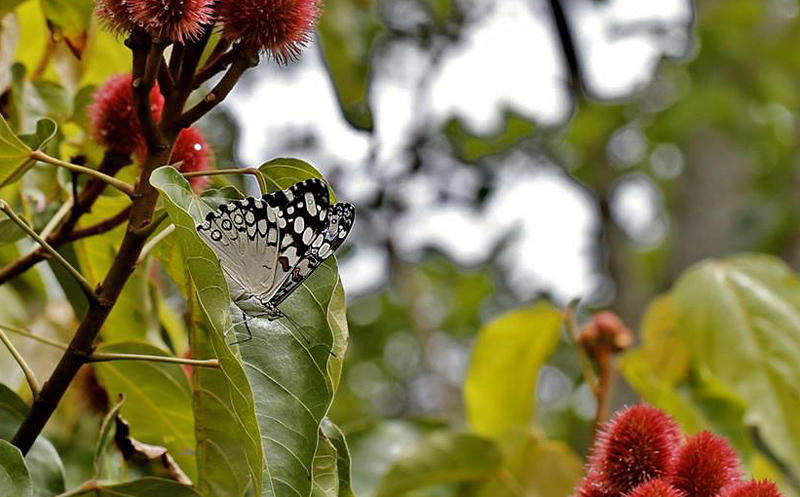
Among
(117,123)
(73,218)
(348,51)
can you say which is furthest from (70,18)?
(348,51)

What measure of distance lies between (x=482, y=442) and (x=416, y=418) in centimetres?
32

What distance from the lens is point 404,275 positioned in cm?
519

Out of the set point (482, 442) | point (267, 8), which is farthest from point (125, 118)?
point (482, 442)

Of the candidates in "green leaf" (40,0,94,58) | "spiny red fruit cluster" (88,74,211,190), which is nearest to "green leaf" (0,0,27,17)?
"green leaf" (40,0,94,58)

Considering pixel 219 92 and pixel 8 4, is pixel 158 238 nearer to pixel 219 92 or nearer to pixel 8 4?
pixel 219 92

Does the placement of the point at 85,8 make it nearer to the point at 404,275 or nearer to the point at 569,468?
the point at 569,468

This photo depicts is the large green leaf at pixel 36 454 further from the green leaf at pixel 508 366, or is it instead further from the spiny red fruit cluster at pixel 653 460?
the green leaf at pixel 508 366

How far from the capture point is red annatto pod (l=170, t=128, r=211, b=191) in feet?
4.32

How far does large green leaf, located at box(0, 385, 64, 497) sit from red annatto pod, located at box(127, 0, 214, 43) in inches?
18.7

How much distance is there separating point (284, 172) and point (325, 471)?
321 mm

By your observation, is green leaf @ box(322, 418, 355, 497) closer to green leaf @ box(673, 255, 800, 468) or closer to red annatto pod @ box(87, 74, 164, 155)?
red annatto pod @ box(87, 74, 164, 155)

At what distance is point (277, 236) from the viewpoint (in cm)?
107

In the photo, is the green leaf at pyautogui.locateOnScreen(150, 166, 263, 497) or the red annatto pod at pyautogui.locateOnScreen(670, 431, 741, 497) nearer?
the green leaf at pyautogui.locateOnScreen(150, 166, 263, 497)

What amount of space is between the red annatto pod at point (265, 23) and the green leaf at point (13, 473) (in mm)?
448
